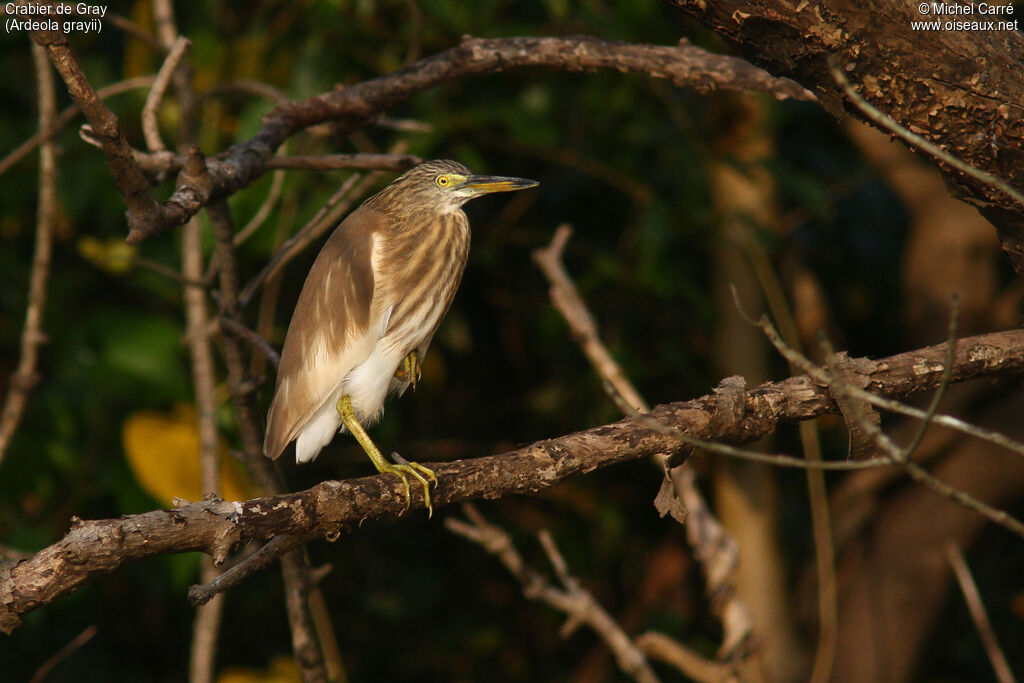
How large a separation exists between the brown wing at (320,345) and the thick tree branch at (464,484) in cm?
57

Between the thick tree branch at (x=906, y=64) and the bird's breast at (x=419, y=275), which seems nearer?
the thick tree branch at (x=906, y=64)

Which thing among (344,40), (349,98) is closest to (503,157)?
(344,40)

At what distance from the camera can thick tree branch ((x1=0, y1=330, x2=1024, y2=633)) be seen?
1.00m

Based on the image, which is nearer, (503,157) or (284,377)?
(284,377)

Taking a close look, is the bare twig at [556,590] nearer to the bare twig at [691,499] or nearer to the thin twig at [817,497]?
the bare twig at [691,499]

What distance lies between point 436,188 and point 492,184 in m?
0.12

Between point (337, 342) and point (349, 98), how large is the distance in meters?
0.46

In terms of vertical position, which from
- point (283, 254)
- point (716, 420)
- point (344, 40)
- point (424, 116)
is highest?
point (344, 40)

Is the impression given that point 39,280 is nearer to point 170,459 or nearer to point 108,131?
point 170,459

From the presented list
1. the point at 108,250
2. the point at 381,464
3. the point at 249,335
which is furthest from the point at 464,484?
the point at 108,250

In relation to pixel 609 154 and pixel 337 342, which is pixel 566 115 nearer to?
pixel 609 154

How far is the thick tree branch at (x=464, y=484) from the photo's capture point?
1.00 m

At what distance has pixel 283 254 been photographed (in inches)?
68.9

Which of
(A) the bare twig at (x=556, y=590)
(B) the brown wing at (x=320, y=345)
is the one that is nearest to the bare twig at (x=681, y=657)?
(A) the bare twig at (x=556, y=590)
